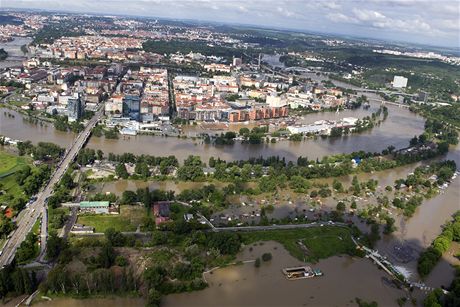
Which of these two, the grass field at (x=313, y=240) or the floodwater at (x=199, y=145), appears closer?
the grass field at (x=313, y=240)

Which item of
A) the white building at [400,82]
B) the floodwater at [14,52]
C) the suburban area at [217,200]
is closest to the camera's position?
the suburban area at [217,200]

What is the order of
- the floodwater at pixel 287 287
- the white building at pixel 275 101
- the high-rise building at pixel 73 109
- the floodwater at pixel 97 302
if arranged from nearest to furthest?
the floodwater at pixel 97 302 < the floodwater at pixel 287 287 < the high-rise building at pixel 73 109 < the white building at pixel 275 101

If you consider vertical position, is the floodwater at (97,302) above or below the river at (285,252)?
below

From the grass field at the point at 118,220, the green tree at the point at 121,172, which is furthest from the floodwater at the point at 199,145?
the grass field at the point at 118,220

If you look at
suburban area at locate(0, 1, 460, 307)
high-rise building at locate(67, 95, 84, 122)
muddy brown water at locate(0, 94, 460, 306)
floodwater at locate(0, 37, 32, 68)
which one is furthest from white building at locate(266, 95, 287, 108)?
floodwater at locate(0, 37, 32, 68)

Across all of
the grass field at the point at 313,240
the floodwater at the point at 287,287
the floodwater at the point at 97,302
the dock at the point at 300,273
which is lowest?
the floodwater at the point at 97,302

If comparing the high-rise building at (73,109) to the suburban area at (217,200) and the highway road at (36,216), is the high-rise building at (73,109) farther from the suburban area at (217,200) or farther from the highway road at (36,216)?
the highway road at (36,216)

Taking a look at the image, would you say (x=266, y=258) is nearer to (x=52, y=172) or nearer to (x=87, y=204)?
(x=87, y=204)
